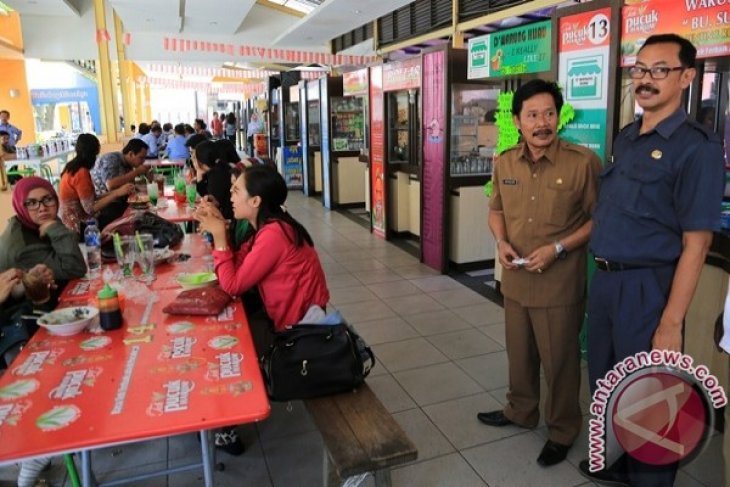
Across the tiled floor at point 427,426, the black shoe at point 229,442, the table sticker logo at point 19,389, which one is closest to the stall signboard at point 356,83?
the tiled floor at point 427,426

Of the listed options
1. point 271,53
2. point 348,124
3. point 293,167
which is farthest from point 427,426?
point 271,53

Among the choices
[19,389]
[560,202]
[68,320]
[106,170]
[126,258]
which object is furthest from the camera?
[106,170]

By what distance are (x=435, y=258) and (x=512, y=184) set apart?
121 inches

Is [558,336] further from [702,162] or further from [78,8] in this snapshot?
[78,8]

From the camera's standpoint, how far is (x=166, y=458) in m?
2.61

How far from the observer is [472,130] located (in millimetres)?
5383

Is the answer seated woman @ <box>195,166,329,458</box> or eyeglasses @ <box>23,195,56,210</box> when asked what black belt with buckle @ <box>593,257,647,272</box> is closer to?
seated woman @ <box>195,166,329,458</box>

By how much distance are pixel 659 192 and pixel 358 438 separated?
4.31 ft

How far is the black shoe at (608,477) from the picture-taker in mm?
2334

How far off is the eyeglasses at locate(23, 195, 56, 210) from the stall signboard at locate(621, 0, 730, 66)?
9.88ft

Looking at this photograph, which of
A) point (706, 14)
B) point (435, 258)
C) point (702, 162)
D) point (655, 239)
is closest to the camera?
point (702, 162)

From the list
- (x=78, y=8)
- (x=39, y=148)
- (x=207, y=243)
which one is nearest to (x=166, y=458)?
(x=207, y=243)

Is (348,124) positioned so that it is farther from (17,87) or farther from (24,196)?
(17,87)

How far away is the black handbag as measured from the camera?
2000 mm
